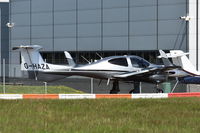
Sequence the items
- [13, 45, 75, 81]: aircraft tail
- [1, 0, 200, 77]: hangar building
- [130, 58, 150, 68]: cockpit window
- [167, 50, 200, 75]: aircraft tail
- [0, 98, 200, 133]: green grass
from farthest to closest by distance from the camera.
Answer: [1, 0, 200, 77]: hangar building < [167, 50, 200, 75]: aircraft tail < [13, 45, 75, 81]: aircraft tail < [130, 58, 150, 68]: cockpit window < [0, 98, 200, 133]: green grass

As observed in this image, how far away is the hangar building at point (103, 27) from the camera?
131 feet

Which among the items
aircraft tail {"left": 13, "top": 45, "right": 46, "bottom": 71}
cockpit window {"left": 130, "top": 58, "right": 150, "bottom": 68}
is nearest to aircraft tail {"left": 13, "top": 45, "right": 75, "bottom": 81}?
aircraft tail {"left": 13, "top": 45, "right": 46, "bottom": 71}

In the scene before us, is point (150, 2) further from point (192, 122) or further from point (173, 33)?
point (192, 122)

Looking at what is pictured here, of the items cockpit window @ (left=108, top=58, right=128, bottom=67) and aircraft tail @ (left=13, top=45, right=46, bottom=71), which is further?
aircraft tail @ (left=13, top=45, right=46, bottom=71)

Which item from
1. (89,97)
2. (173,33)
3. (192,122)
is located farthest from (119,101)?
(173,33)

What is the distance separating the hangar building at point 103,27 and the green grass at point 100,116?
83.2ft

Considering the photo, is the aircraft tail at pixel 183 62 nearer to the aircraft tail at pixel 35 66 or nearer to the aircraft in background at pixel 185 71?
the aircraft in background at pixel 185 71

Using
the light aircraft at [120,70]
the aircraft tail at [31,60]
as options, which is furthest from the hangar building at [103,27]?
the aircraft tail at [31,60]

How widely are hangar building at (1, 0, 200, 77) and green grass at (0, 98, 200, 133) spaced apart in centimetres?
2536

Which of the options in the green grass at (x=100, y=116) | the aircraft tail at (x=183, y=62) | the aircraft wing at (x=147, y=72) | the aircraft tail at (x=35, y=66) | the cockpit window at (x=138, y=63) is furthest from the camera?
the aircraft tail at (x=183, y=62)

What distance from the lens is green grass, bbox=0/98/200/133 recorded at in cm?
967

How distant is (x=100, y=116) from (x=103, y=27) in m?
32.7

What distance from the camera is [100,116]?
38.4 ft

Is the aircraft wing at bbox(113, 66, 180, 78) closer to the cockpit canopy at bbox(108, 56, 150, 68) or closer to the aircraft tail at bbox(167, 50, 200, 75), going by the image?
the cockpit canopy at bbox(108, 56, 150, 68)
